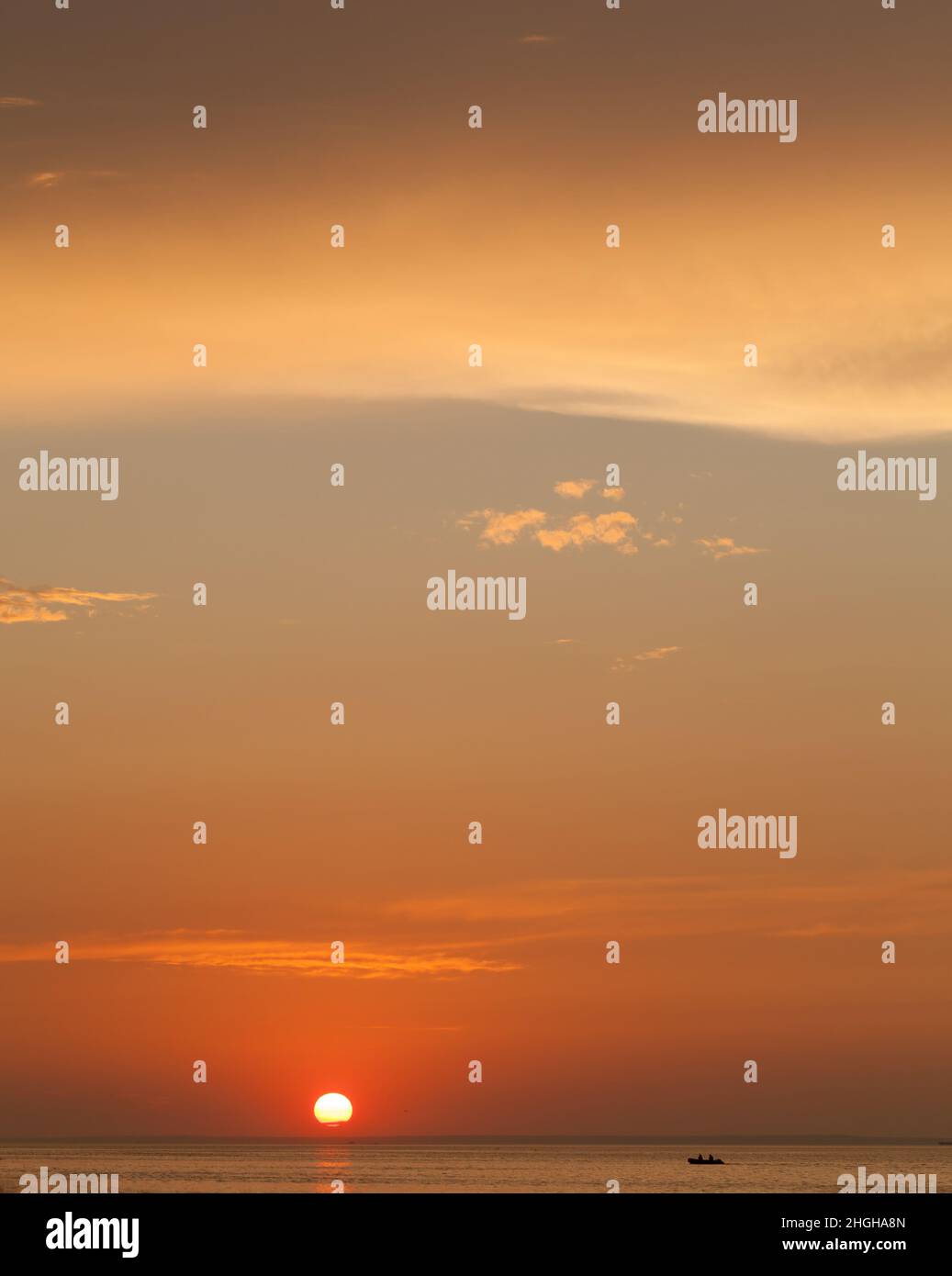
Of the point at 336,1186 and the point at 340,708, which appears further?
the point at 336,1186
